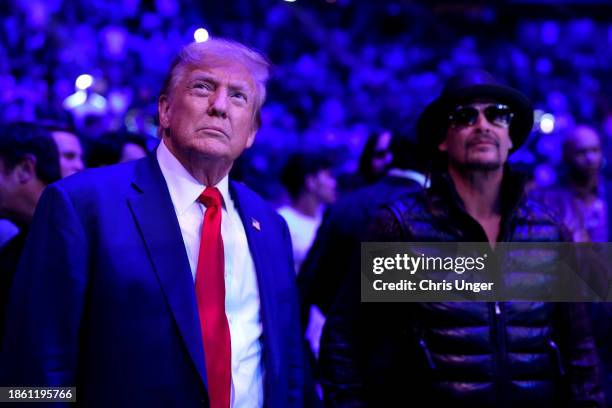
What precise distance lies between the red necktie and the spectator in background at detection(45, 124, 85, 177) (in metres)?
1.57

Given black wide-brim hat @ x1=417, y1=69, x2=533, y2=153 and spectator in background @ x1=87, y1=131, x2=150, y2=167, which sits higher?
spectator in background @ x1=87, y1=131, x2=150, y2=167

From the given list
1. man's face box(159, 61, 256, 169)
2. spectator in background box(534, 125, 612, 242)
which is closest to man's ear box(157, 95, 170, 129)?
man's face box(159, 61, 256, 169)

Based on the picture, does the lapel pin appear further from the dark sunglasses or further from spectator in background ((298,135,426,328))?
spectator in background ((298,135,426,328))

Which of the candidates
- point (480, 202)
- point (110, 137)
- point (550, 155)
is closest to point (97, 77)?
point (110, 137)

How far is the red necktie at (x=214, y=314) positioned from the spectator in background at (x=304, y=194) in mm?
2584

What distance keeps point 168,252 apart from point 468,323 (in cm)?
113

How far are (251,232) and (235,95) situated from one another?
456 mm

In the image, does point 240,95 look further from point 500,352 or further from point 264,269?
point 500,352

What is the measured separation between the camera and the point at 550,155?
55.2ft

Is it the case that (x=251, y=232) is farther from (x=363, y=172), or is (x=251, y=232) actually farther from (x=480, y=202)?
(x=363, y=172)

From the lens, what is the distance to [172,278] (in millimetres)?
2158

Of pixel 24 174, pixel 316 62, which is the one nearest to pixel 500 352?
pixel 24 174

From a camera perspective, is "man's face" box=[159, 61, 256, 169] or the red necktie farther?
"man's face" box=[159, 61, 256, 169]

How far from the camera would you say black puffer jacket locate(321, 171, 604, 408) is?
2658 millimetres
